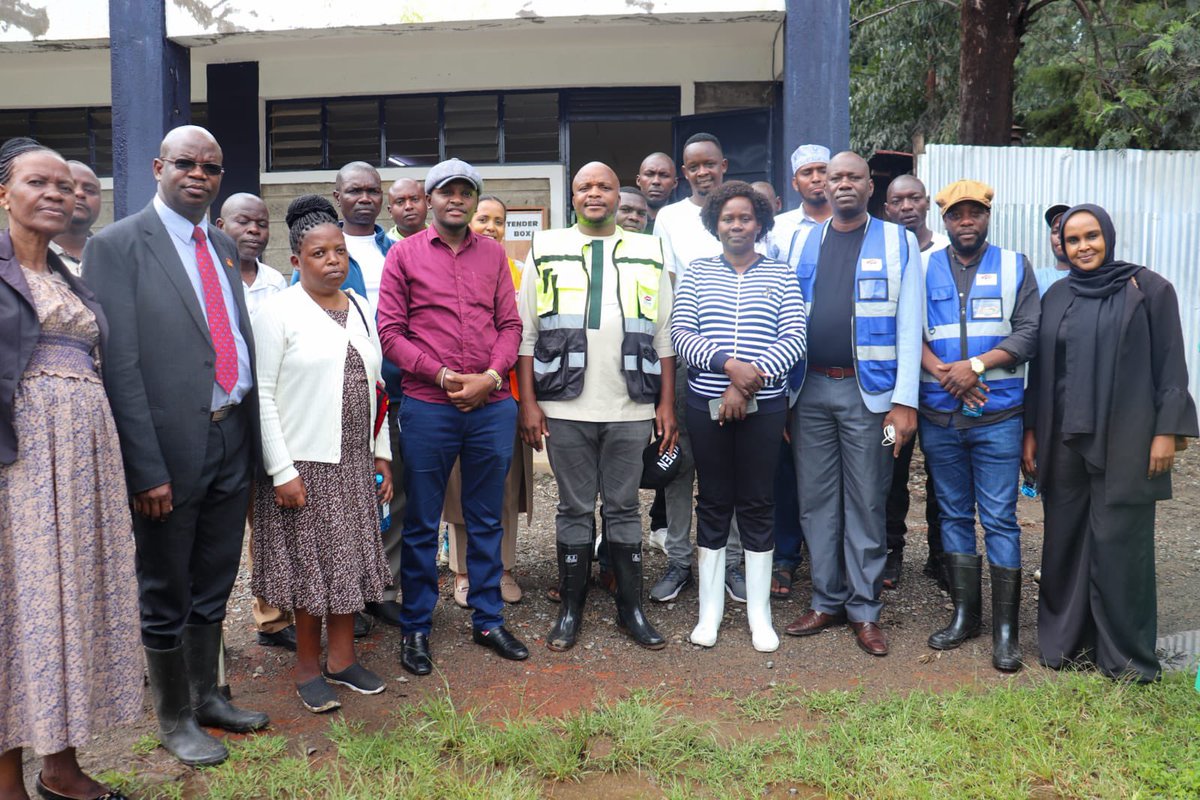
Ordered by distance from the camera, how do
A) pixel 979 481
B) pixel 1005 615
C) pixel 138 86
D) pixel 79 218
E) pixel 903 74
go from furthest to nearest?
pixel 903 74 → pixel 138 86 → pixel 979 481 → pixel 1005 615 → pixel 79 218

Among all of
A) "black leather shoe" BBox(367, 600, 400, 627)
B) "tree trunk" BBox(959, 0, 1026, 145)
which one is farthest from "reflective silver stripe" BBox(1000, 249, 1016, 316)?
"tree trunk" BBox(959, 0, 1026, 145)

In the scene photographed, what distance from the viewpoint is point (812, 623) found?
15.5 feet

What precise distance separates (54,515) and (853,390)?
10.6ft

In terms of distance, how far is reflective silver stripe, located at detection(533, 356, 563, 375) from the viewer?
443 centimetres

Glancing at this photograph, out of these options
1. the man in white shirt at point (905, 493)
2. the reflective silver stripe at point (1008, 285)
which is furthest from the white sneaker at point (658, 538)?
the reflective silver stripe at point (1008, 285)

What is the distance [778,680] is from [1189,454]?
6.14m

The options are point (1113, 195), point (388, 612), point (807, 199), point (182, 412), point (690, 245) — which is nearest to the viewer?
point (182, 412)

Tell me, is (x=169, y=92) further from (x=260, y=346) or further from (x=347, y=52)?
(x=260, y=346)

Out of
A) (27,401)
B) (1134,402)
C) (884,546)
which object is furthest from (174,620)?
(1134,402)

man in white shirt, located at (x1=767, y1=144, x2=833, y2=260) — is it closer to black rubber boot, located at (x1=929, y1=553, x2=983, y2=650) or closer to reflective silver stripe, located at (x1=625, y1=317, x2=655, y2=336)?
reflective silver stripe, located at (x1=625, y1=317, x2=655, y2=336)

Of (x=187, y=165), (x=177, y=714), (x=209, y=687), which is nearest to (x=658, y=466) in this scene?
(x=209, y=687)

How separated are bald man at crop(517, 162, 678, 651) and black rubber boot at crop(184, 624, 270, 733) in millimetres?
1403

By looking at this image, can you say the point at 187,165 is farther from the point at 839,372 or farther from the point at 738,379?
the point at 839,372

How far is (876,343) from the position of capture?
14.7 feet
